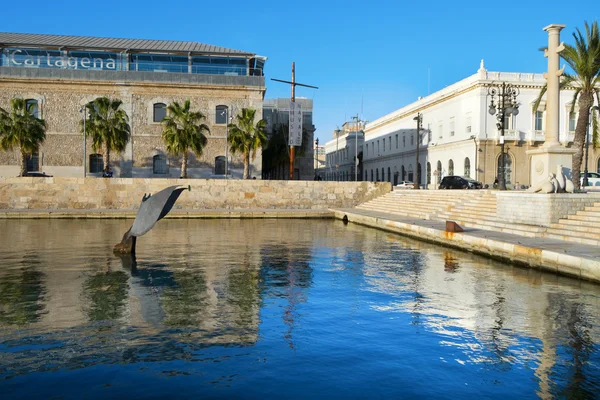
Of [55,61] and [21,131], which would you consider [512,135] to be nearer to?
[55,61]

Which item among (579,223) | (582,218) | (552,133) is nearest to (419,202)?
(552,133)

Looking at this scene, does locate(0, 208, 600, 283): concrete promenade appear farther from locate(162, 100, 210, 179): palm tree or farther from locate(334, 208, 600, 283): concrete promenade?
locate(162, 100, 210, 179): palm tree

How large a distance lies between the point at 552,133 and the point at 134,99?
30.3m

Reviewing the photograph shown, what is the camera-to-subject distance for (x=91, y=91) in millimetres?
38844

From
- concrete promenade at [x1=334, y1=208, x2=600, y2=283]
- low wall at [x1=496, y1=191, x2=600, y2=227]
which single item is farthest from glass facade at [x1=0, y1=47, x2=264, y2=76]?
low wall at [x1=496, y1=191, x2=600, y2=227]

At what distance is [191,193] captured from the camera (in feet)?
104

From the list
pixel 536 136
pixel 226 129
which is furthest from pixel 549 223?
pixel 536 136

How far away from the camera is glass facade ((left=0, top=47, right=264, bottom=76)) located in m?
38.9

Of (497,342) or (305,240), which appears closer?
(497,342)

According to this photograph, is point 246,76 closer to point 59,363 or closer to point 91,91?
point 91,91

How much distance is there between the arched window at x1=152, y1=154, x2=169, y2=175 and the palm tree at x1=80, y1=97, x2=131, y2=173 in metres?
4.14

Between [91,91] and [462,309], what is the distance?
36340mm

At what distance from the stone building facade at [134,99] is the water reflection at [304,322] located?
26.0 meters

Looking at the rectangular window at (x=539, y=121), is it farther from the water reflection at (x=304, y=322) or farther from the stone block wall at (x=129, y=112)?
the water reflection at (x=304, y=322)
